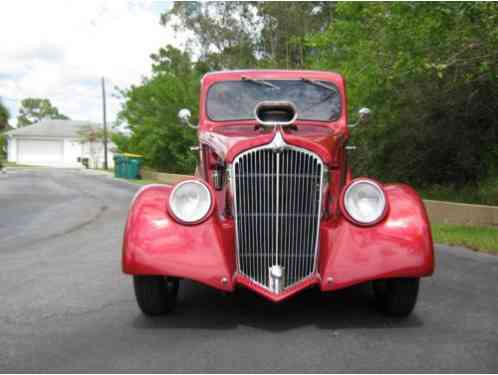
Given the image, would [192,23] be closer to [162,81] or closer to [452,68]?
[162,81]

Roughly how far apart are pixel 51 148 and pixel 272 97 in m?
63.1

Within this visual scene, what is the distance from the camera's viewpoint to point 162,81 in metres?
28.7

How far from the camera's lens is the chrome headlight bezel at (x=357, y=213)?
14.5ft

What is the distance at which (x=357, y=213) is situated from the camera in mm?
4461

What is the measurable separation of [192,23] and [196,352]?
34457 millimetres

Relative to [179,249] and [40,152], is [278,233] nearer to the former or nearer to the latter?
[179,249]

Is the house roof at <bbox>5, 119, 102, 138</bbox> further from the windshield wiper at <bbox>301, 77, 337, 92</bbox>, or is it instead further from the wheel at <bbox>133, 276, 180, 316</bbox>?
the wheel at <bbox>133, 276, 180, 316</bbox>

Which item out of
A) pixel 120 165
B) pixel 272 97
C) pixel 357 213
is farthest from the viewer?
pixel 120 165

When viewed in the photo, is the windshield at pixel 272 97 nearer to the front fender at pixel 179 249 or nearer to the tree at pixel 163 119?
the front fender at pixel 179 249

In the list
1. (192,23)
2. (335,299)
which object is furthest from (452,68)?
(192,23)

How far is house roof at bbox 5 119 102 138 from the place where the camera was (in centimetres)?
6450

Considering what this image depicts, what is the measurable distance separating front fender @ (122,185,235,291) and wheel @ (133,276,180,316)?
0.76ft

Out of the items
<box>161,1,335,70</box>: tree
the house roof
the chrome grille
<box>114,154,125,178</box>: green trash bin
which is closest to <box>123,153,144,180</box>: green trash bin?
<box>114,154,125,178</box>: green trash bin

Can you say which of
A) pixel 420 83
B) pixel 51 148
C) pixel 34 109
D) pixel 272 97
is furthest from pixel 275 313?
pixel 34 109
